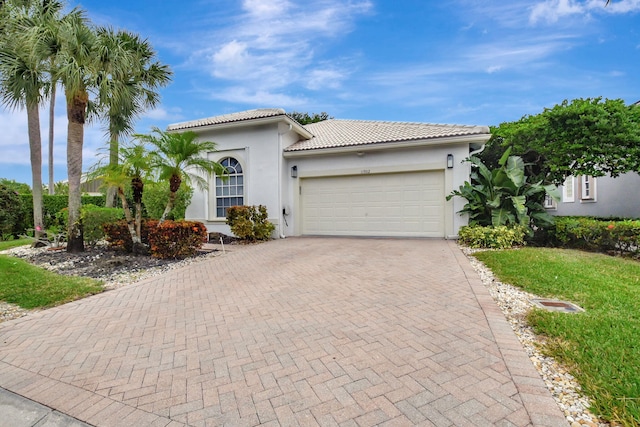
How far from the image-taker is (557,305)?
4590 mm

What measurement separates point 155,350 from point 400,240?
29.5 feet

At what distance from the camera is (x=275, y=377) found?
9.32ft

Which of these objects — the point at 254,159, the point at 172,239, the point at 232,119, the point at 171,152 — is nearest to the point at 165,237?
the point at 172,239

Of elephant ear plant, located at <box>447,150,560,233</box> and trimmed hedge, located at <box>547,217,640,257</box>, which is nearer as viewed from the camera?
trimmed hedge, located at <box>547,217,640,257</box>

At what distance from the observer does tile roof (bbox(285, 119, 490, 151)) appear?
11.2m

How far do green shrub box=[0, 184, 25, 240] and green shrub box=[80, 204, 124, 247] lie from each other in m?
7.19

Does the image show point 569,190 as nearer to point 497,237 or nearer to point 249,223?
point 497,237

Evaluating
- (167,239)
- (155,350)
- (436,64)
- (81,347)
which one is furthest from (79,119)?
(436,64)

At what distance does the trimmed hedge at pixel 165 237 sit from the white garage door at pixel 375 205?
5.01 meters

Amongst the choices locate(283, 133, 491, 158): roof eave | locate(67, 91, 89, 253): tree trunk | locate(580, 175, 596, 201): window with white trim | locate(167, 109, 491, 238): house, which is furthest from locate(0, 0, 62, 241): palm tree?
locate(580, 175, 596, 201): window with white trim

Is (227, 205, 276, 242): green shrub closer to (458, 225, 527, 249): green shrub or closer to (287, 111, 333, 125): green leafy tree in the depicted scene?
(458, 225, 527, 249): green shrub

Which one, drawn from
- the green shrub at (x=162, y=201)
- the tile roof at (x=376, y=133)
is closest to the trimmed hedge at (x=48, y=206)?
the green shrub at (x=162, y=201)

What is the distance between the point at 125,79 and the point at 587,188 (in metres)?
22.4

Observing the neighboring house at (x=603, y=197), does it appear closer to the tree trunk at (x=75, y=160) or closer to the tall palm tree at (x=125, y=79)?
the tall palm tree at (x=125, y=79)
